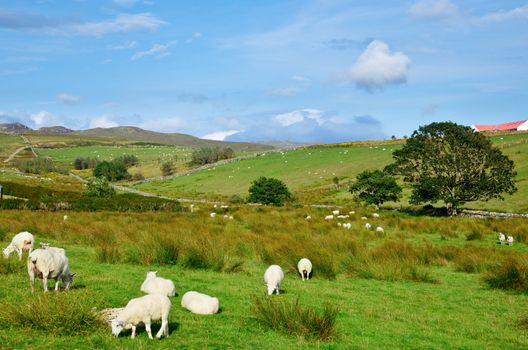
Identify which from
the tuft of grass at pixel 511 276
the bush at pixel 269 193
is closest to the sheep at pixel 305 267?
the tuft of grass at pixel 511 276

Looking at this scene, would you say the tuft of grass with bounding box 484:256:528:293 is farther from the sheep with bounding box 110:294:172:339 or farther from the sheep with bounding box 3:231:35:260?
the sheep with bounding box 3:231:35:260

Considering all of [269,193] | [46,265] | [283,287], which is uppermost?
[46,265]

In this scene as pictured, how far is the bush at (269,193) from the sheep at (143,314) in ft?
157

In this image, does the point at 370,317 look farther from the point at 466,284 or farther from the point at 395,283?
the point at 466,284

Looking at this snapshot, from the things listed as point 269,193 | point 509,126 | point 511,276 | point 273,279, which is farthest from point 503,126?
point 273,279

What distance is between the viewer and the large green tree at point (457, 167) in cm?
4097

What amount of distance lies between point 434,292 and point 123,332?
345 inches

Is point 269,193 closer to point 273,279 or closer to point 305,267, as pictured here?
point 305,267

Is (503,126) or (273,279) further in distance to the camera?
(503,126)

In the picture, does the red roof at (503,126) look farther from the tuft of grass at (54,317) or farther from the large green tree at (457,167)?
the tuft of grass at (54,317)

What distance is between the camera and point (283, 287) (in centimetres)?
1265

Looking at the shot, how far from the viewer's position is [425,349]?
836 centimetres

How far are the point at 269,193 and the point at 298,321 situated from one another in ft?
158

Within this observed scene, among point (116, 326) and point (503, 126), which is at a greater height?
point (503, 126)
